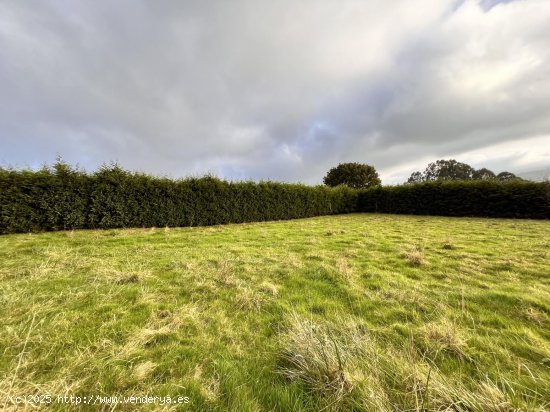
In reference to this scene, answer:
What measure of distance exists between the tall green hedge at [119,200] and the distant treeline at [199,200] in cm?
3

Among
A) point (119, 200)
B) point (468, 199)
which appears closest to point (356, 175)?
point (468, 199)

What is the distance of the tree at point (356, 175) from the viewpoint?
46.7 metres

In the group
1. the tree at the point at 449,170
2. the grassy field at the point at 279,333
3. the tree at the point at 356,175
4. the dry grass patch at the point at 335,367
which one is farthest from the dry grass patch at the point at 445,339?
the tree at the point at 449,170

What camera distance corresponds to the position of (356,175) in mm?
46656

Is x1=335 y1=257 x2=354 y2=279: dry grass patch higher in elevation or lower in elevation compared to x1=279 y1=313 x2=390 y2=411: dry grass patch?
higher

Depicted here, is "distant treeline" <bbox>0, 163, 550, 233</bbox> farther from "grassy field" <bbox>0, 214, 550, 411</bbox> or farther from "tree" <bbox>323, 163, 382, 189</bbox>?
"tree" <bbox>323, 163, 382, 189</bbox>

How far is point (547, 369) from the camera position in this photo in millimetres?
2238

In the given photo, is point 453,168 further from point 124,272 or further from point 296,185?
point 124,272

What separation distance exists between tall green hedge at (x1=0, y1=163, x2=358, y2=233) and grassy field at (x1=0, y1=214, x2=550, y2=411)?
6.10 meters

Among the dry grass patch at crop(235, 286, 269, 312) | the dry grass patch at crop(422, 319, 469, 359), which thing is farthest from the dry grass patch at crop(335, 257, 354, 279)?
the dry grass patch at crop(422, 319, 469, 359)

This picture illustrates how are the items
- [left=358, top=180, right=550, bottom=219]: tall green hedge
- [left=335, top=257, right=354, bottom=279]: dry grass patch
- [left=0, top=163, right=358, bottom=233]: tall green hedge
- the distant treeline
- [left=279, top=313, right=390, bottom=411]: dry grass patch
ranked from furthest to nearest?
[left=358, top=180, right=550, bottom=219]: tall green hedge
the distant treeline
[left=0, top=163, right=358, bottom=233]: tall green hedge
[left=335, top=257, right=354, bottom=279]: dry grass patch
[left=279, top=313, right=390, bottom=411]: dry grass patch

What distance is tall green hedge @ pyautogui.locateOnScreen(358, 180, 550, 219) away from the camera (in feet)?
56.8

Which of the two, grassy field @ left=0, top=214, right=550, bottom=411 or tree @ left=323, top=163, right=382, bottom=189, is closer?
grassy field @ left=0, top=214, right=550, bottom=411

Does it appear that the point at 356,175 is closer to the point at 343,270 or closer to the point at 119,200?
the point at 119,200
